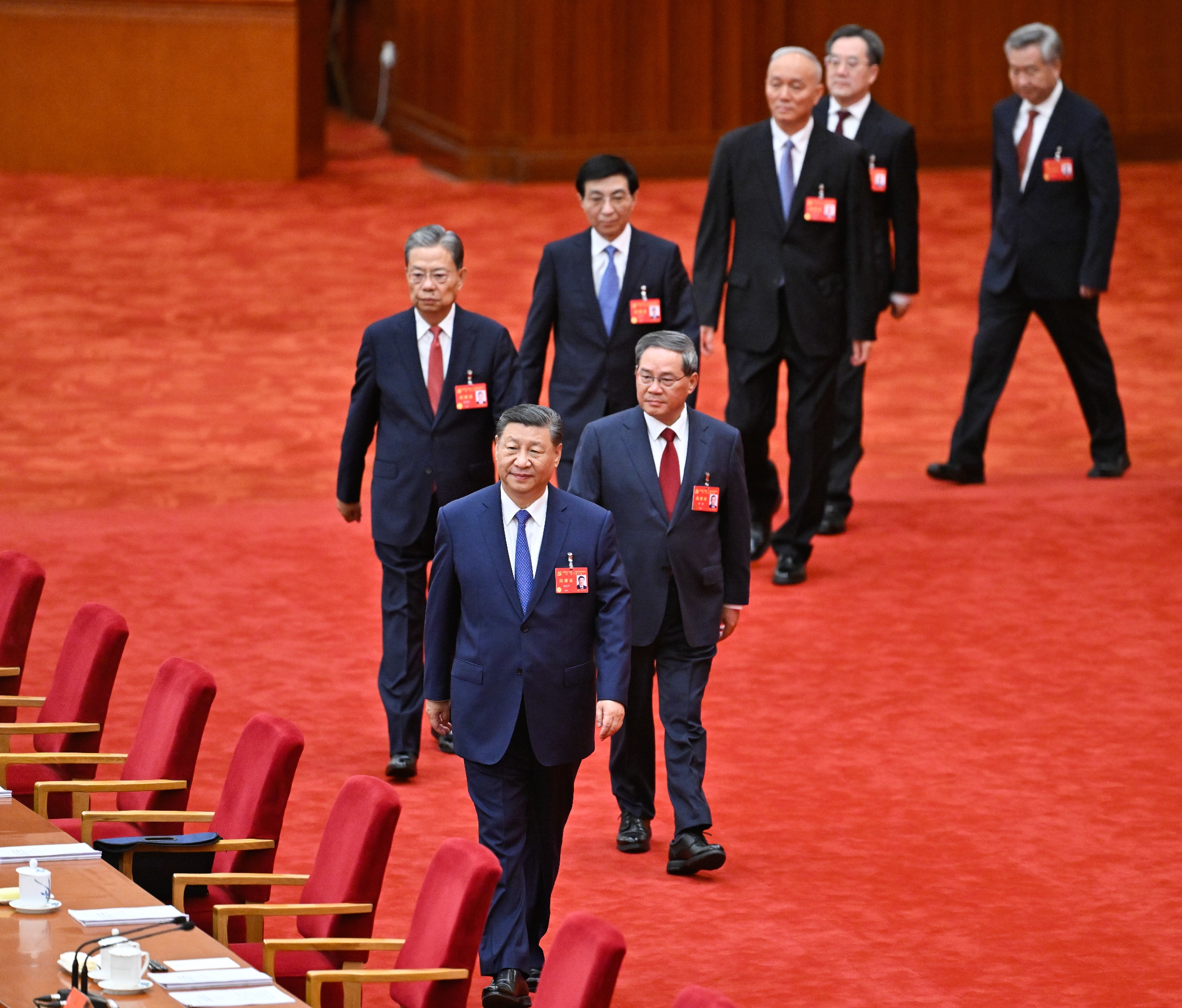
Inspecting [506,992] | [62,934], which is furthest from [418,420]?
[62,934]

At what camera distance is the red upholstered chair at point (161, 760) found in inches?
199

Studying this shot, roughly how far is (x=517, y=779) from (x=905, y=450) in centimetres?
602

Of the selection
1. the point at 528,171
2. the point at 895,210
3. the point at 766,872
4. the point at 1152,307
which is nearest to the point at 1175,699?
the point at 766,872

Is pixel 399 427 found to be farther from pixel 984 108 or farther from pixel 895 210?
pixel 984 108

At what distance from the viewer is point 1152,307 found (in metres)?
13.0

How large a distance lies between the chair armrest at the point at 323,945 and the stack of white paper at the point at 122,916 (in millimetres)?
195

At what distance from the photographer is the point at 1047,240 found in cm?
929

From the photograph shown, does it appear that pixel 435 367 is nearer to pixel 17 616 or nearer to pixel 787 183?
pixel 17 616

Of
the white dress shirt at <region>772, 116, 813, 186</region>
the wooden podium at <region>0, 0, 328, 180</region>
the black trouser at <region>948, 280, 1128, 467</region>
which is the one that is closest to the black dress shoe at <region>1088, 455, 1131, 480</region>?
the black trouser at <region>948, 280, 1128, 467</region>

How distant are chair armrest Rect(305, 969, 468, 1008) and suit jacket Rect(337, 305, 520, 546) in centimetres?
245

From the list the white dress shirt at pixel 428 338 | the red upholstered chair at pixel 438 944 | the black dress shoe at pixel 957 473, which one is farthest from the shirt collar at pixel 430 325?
the black dress shoe at pixel 957 473

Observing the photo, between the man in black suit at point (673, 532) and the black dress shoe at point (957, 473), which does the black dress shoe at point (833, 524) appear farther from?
the man in black suit at point (673, 532)

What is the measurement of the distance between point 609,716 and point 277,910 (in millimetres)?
967

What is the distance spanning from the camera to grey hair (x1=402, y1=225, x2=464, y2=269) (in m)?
6.15
